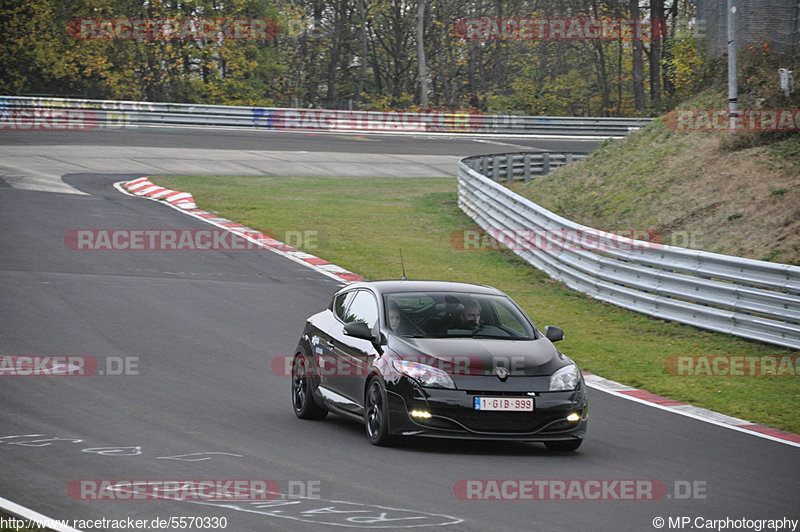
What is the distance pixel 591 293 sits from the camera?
18984 mm

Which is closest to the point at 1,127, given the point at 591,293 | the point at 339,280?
the point at 339,280

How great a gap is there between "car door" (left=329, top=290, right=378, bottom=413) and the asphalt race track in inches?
17.4

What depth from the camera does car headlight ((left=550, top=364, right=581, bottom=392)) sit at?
913cm

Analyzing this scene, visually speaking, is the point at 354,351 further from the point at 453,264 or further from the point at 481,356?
the point at 453,264

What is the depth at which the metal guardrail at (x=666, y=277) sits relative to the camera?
14.7 meters

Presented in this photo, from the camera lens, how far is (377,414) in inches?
364

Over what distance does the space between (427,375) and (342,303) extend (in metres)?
2.17

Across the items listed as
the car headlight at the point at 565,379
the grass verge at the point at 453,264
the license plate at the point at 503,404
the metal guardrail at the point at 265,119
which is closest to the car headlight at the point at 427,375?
the license plate at the point at 503,404

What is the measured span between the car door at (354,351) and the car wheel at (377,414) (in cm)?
18

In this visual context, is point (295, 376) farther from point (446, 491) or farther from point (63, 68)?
point (63, 68)

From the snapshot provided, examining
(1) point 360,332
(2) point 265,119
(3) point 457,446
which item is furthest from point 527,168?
(3) point 457,446

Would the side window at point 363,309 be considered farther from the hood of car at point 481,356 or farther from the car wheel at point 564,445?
the car wheel at point 564,445

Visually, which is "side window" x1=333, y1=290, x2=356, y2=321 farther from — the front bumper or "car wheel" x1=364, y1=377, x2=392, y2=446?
the front bumper

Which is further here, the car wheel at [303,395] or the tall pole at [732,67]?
the tall pole at [732,67]
